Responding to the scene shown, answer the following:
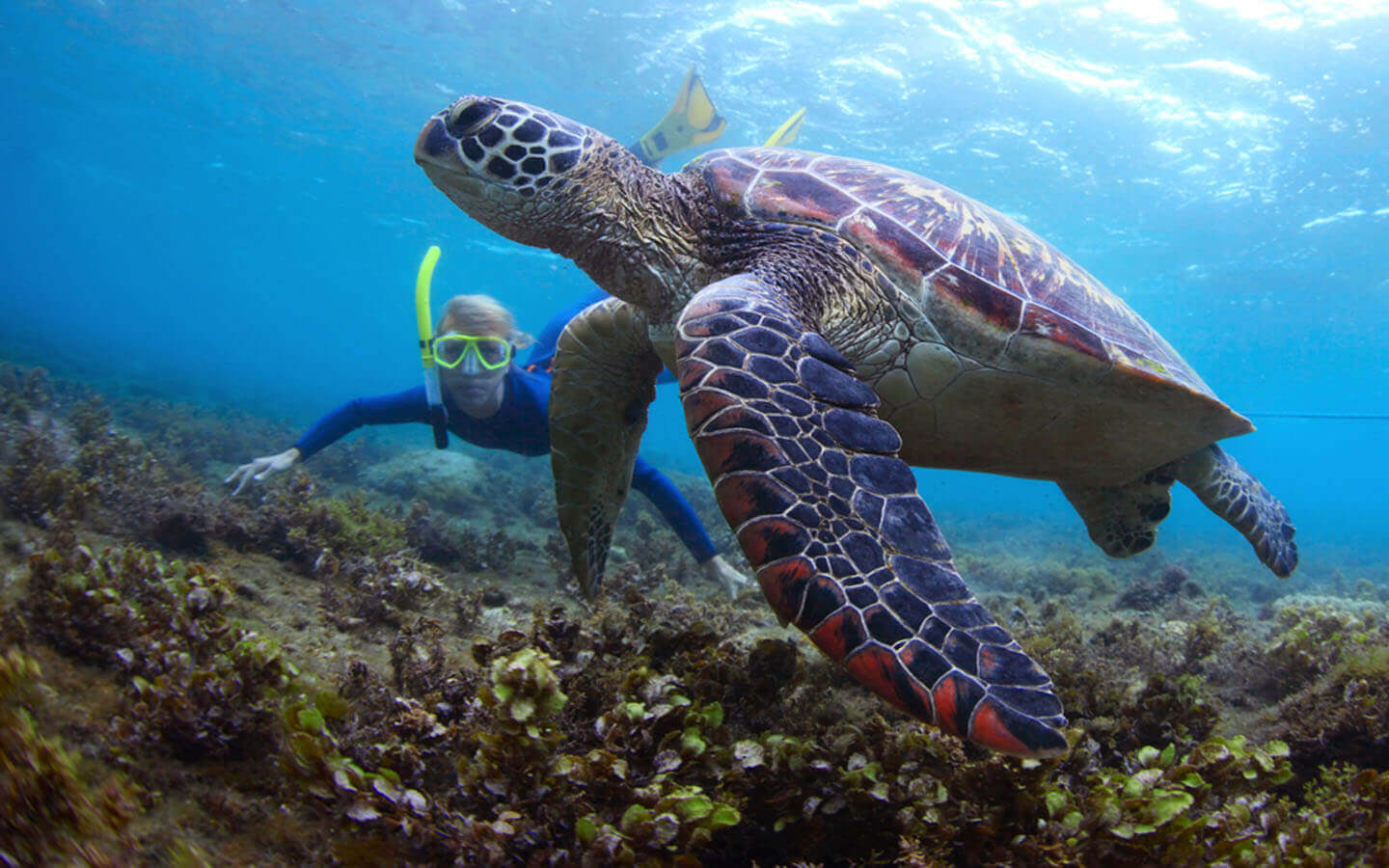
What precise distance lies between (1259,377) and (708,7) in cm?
5243

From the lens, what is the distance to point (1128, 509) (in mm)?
4258

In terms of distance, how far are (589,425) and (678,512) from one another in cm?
175

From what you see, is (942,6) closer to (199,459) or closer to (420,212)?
(199,459)

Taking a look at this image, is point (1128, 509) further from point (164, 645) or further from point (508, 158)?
point (164, 645)

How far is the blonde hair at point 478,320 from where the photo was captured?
5.27 meters

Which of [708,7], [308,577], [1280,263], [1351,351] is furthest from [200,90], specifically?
[1351,351]

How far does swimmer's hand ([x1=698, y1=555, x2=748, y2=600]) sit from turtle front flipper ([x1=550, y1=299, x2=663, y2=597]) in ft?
4.91

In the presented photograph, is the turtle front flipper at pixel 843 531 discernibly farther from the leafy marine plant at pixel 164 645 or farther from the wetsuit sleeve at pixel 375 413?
the wetsuit sleeve at pixel 375 413

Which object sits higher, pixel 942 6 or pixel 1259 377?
pixel 1259 377

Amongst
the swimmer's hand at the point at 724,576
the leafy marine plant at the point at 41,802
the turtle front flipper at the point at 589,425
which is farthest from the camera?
the swimmer's hand at the point at 724,576

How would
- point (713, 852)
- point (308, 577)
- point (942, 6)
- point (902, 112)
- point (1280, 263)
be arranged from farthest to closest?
point (1280, 263) → point (902, 112) → point (942, 6) → point (308, 577) → point (713, 852)

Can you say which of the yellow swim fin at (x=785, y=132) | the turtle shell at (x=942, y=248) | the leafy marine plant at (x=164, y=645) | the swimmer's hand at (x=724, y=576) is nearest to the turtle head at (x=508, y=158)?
the turtle shell at (x=942, y=248)

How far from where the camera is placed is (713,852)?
151 cm

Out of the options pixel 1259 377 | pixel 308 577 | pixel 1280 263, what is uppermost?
pixel 1259 377
